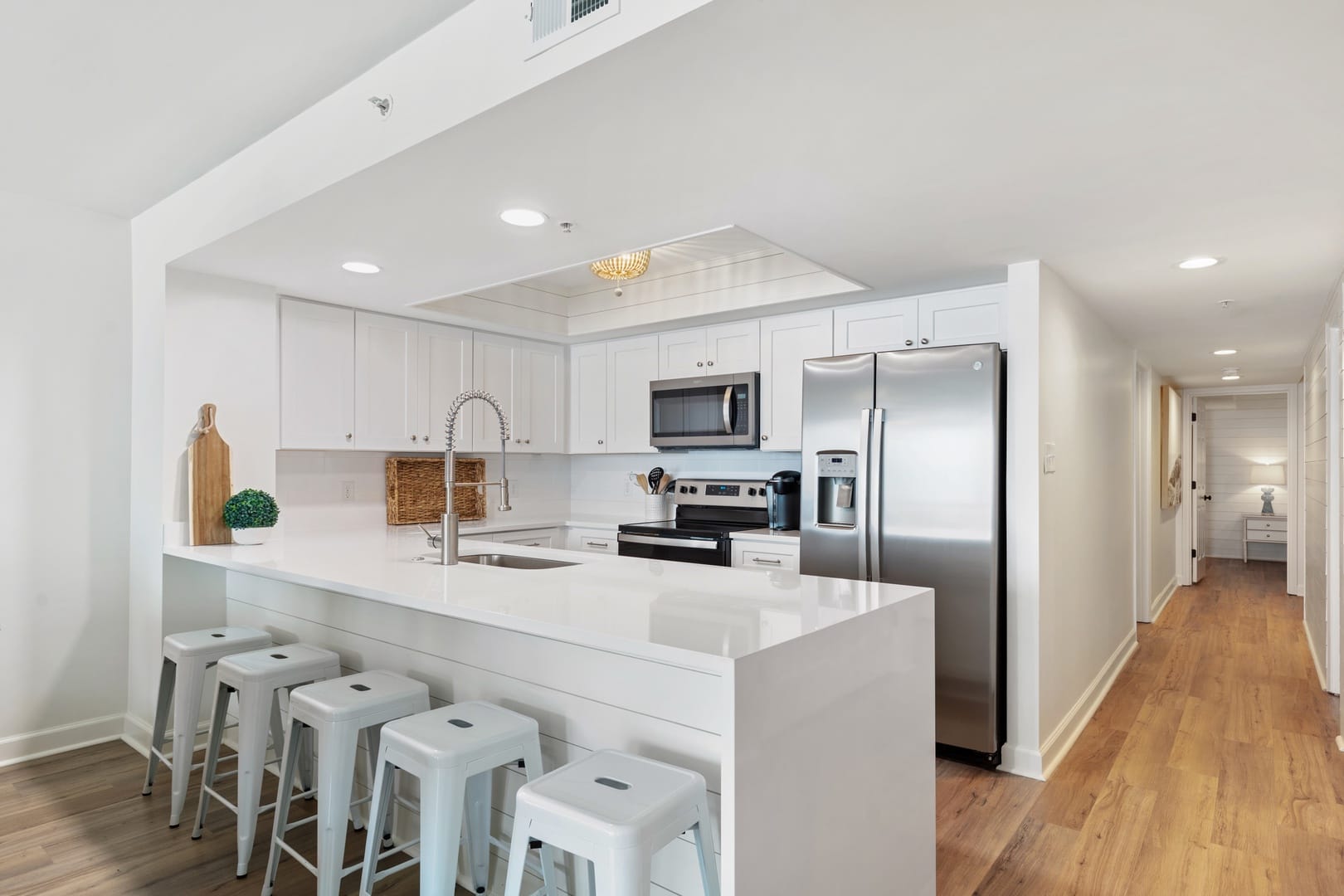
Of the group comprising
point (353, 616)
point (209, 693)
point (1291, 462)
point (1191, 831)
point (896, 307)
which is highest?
point (896, 307)

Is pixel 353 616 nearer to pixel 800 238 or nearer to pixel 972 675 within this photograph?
pixel 800 238

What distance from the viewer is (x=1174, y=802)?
113 inches

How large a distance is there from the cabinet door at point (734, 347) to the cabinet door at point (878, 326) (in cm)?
51

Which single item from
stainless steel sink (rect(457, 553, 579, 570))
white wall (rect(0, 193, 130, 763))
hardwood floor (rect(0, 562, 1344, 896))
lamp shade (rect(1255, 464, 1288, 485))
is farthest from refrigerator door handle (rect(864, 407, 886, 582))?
lamp shade (rect(1255, 464, 1288, 485))

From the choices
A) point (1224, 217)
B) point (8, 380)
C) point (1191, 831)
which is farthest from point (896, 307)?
point (8, 380)

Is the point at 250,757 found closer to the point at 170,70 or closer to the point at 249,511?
the point at 249,511

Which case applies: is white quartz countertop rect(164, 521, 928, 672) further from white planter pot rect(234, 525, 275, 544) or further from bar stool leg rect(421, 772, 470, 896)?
bar stool leg rect(421, 772, 470, 896)

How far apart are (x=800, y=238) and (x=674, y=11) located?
1.41m

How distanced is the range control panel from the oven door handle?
464mm

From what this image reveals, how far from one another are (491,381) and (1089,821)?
372 cm

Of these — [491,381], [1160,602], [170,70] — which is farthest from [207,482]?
[1160,602]

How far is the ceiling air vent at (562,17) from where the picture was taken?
148 centimetres

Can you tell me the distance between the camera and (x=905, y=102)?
1.70 m

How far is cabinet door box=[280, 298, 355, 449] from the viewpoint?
371cm
